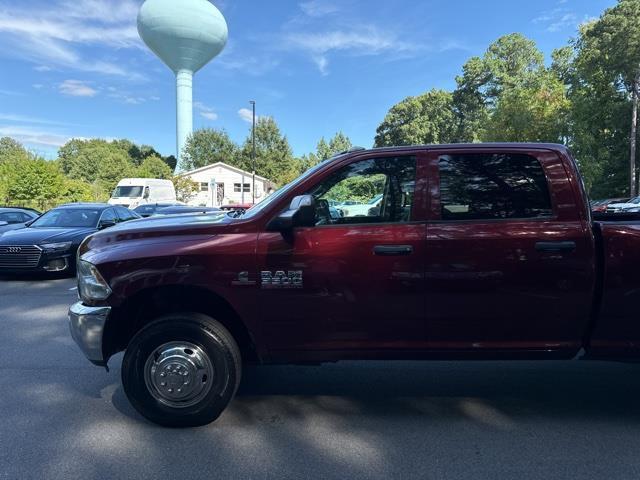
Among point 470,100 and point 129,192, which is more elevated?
point 470,100

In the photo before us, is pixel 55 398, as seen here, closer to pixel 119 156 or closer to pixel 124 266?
pixel 124 266

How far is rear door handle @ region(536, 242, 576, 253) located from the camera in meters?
3.14

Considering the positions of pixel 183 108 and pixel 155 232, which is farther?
pixel 183 108

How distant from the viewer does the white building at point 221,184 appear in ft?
145

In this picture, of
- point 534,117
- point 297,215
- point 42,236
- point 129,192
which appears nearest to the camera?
point 297,215

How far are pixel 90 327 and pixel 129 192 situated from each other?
2505 centimetres

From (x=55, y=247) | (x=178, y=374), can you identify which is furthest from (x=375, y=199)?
(x=55, y=247)

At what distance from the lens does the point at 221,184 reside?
4556cm

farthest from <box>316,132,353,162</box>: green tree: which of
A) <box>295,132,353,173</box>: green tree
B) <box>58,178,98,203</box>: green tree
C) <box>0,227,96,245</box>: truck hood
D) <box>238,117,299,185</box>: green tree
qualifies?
<box>0,227,96,245</box>: truck hood

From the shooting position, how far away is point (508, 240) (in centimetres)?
317

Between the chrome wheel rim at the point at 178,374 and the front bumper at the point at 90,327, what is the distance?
1.32 feet

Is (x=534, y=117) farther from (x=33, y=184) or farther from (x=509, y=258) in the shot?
(x=33, y=184)

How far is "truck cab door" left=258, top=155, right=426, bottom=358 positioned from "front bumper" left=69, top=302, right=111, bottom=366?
117 cm

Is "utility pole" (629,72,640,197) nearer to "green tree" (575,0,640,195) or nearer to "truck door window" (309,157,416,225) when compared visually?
"green tree" (575,0,640,195)
